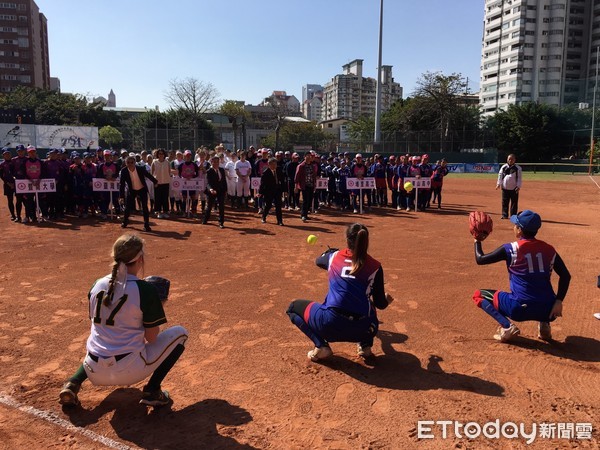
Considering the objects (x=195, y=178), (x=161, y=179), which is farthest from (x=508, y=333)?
(x=195, y=178)

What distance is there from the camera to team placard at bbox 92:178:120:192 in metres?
14.0

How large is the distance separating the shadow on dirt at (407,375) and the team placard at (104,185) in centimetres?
1158

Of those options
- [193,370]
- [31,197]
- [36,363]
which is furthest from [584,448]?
[31,197]

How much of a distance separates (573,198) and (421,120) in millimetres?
46511

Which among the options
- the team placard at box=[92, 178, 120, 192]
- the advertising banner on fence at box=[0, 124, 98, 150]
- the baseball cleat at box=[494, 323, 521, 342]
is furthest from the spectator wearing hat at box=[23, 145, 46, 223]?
the advertising banner on fence at box=[0, 124, 98, 150]

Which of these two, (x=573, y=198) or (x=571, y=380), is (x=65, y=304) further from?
(x=573, y=198)

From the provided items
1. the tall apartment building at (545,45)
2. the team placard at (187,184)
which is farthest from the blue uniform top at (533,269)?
the tall apartment building at (545,45)

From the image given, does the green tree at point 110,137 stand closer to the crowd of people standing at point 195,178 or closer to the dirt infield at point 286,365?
the crowd of people standing at point 195,178

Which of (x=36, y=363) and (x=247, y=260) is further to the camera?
(x=247, y=260)

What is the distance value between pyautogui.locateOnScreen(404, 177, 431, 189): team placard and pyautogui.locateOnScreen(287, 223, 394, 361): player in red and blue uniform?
41.0 ft

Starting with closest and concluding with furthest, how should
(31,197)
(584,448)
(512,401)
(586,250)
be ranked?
(584,448) < (512,401) < (586,250) < (31,197)

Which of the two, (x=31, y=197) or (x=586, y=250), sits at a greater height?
(x=31, y=197)

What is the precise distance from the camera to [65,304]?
6648 millimetres

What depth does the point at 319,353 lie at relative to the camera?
15.6 feet
